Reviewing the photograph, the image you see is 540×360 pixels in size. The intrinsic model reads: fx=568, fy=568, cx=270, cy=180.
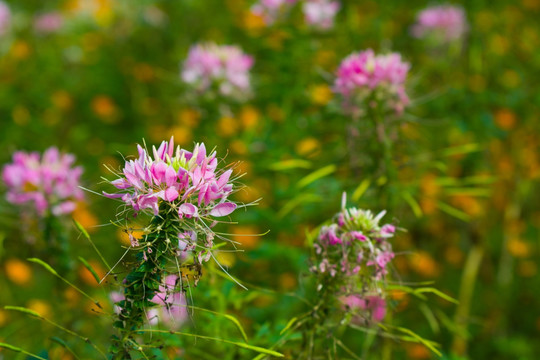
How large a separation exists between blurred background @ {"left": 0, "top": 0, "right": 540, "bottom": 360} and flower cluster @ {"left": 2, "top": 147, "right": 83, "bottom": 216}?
0.09 meters

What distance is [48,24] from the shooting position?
407 cm

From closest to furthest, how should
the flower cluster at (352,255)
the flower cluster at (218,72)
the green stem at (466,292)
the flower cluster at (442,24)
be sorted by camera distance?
1. the flower cluster at (352,255)
2. the green stem at (466,292)
3. the flower cluster at (218,72)
4. the flower cluster at (442,24)

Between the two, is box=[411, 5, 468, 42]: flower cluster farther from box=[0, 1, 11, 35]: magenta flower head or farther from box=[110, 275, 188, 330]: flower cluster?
box=[0, 1, 11, 35]: magenta flower head

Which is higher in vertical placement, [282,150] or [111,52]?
[111,52]

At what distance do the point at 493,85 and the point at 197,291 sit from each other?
2259 mm

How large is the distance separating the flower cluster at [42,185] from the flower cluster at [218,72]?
30.6 inches

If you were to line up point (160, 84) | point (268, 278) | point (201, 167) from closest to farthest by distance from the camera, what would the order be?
point (201, 167), point (268, 278), point (160, 84)

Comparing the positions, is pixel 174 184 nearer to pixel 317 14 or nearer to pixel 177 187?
pixel 177 187

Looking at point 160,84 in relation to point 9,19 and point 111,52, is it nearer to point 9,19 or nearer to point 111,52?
point 111,52

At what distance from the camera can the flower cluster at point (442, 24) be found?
309 cm

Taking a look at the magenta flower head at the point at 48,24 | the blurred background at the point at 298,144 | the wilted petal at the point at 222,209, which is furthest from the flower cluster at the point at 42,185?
the magenta flower head at the point at 48,24

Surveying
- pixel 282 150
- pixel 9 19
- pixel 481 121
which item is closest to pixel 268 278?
pixel 282 150

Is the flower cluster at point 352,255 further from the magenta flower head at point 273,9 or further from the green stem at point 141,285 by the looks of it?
the magenta flower head at point 273,9

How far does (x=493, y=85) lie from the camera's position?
295 centimetres
